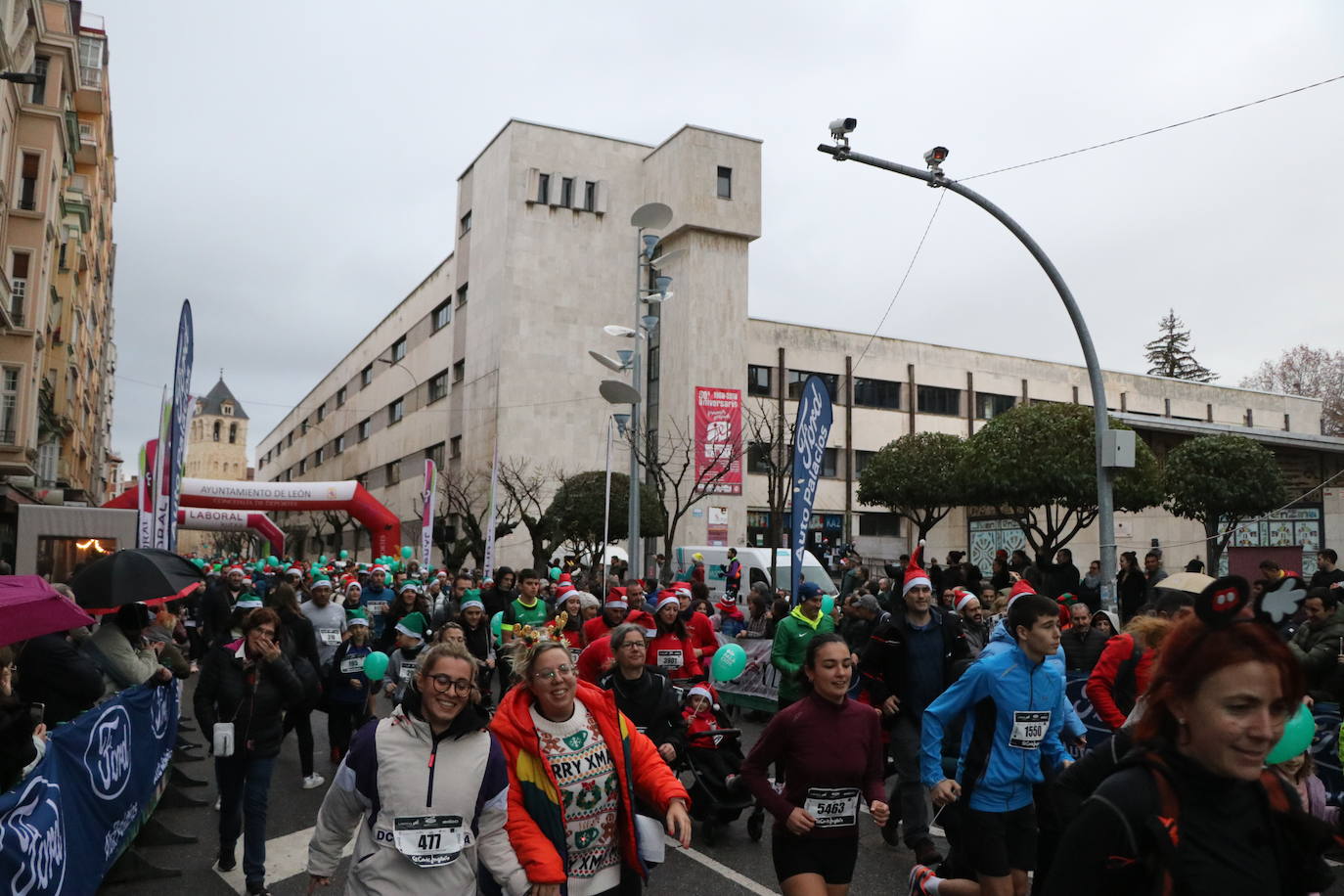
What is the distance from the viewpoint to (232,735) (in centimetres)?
648

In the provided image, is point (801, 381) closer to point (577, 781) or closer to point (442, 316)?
point (442, 316)

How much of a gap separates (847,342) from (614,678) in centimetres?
4651

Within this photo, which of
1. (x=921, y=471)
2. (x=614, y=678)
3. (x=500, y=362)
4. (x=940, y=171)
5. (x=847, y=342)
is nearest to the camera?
(x=614, y=678)

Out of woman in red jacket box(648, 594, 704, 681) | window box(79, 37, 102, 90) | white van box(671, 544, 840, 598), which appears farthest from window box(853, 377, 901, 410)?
woman in red jacket box(648, 594, 704, 681)

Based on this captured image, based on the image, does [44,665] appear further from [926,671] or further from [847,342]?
[847,342]

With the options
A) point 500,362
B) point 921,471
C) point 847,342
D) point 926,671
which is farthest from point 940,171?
point 847,342

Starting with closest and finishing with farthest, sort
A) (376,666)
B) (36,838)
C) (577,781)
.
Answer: (577,781) < (36,838) < (376,666)

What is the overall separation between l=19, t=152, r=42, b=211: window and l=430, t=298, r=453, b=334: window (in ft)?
79.8

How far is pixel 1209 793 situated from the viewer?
2141 mm

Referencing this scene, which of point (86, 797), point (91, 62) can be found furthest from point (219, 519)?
point (86, 797)

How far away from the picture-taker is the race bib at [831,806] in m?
4.62

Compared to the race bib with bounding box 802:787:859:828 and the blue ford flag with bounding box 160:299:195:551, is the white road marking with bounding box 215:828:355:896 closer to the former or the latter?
the race bib with bounding box 802:787:859:828

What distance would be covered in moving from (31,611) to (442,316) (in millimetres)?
53387

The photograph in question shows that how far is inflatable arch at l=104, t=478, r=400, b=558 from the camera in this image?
40.1 meters
